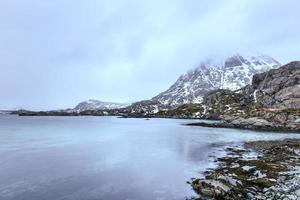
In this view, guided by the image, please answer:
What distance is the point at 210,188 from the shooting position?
33406mm

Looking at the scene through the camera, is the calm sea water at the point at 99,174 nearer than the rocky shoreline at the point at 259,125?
Yes

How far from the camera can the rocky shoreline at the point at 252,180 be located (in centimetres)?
3173

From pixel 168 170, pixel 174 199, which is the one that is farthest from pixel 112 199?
pixel 168 170

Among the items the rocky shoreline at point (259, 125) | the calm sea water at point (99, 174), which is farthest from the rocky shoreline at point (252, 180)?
the rocky shoreline at point (259, 125)

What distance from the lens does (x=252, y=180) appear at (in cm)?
3762

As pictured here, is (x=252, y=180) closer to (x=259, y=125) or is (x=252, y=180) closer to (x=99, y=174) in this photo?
(x=99, y=174)

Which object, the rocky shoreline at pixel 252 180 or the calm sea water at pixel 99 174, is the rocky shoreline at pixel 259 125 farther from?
the rocky shoreline at pixel 252 180

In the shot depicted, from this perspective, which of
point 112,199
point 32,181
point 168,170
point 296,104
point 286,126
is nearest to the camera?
point 112,199

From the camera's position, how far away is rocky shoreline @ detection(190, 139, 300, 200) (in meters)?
31.7

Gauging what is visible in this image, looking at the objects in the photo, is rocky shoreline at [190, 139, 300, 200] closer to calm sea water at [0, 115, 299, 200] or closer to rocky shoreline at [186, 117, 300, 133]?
calm sea water at [0, 115, 299, 200]

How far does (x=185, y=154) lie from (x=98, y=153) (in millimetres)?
17827

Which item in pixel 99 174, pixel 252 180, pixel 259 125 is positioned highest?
pixel 259 125

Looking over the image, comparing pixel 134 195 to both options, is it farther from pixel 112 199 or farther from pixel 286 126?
pixel 286 126

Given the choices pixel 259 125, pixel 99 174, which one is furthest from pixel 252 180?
pixel 259 125
